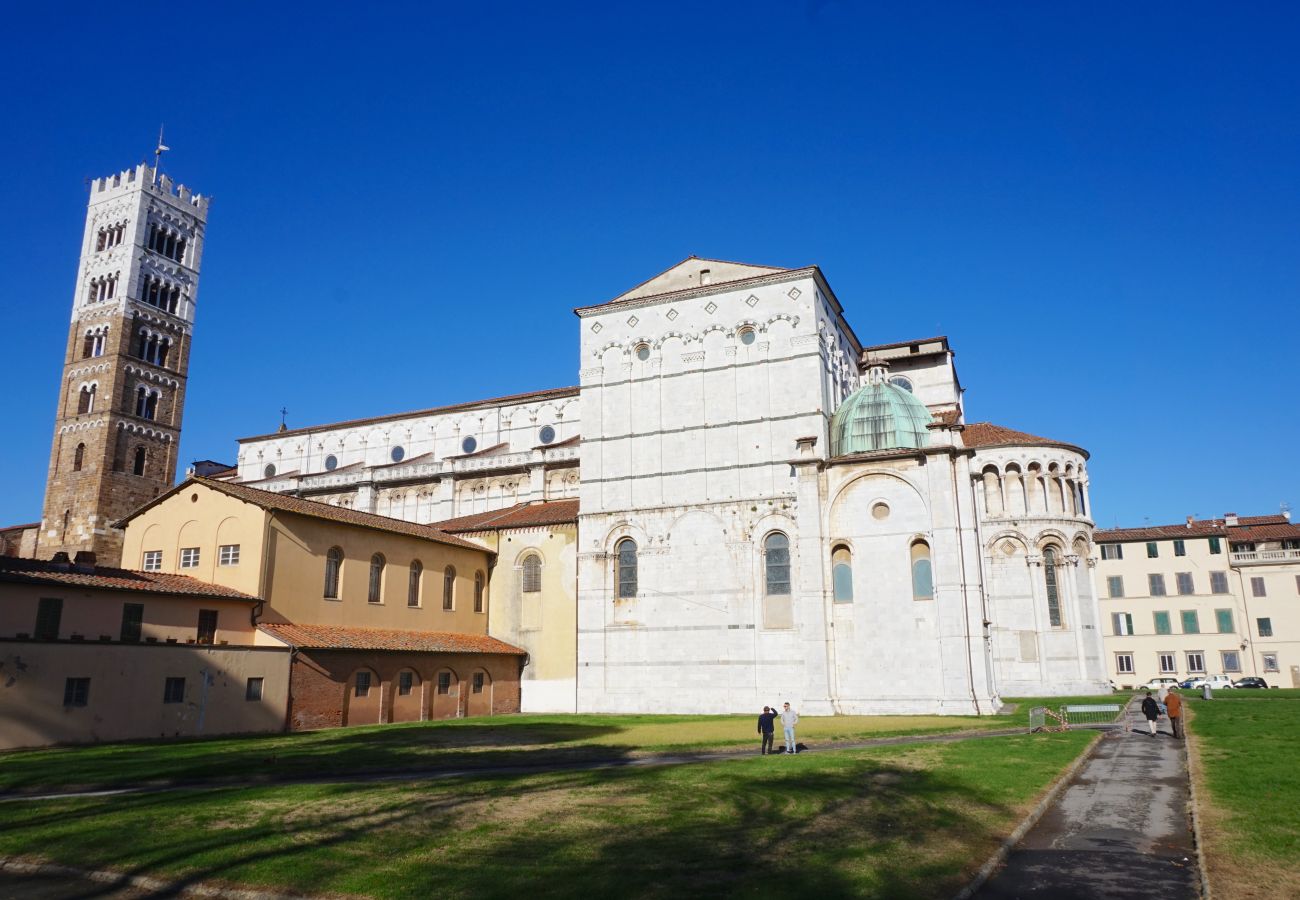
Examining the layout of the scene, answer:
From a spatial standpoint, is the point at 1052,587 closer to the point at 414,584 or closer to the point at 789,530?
the point at 789,530

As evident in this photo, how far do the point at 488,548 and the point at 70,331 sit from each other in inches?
1900

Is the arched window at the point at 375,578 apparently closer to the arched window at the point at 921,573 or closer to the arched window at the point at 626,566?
the arched window at the point at 626,566

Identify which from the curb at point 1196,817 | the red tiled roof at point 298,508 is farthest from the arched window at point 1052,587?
the red tiled roof at point 298,508

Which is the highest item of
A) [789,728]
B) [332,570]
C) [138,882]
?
[332,570]

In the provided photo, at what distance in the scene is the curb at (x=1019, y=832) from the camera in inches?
377

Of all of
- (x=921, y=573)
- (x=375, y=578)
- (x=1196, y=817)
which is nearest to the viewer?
(x=1196, y=817)

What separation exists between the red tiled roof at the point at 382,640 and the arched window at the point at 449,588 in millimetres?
1335

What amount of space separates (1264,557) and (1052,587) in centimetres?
2820

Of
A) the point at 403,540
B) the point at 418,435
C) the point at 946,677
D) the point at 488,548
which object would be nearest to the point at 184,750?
the point at 403,540

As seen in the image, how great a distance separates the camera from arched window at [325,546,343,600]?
36.6m

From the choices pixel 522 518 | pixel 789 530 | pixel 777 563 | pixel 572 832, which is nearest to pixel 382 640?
pixel 522 518

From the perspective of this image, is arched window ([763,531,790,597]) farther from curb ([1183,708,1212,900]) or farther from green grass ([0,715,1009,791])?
curb ([1183,708,1212,900])

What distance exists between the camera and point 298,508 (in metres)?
35.7

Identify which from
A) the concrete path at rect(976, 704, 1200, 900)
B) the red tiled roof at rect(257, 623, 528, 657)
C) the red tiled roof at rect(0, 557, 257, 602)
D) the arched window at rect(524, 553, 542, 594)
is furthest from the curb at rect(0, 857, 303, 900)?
the arched window at rect(524, 553, 542, 594)
